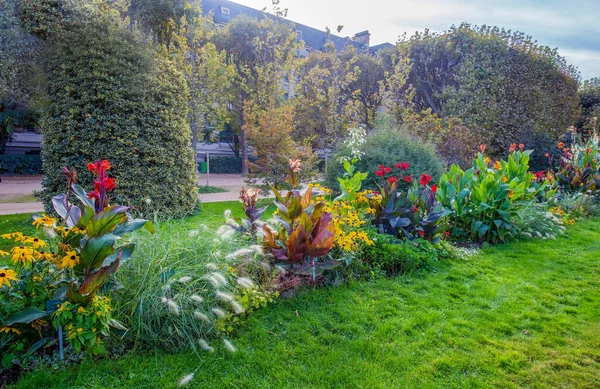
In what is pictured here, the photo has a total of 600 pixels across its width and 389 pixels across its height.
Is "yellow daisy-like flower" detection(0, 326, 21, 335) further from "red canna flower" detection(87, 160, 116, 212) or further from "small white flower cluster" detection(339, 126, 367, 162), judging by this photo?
"small white flower cluster" detection(339, 126, 367, 162)

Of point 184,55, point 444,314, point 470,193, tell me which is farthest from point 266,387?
point 184,55

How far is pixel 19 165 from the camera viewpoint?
15641 mm

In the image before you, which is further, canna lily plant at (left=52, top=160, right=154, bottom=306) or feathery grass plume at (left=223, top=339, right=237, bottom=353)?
feathery grass plume at (left=223, top=339, right=237, bottom=353)

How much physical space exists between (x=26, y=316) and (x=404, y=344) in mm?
2350

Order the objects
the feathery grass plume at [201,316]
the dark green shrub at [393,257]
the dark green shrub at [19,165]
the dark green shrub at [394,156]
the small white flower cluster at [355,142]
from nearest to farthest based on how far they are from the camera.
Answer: the feathery grass plume at [201,316] → the dark green shrub at [393,257] → the small white flower cluster at [355,142] → the dark green shrub at [394,156] → the dark green shrub at [19,165]

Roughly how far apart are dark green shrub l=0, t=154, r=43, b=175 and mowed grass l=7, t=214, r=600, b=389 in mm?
16750

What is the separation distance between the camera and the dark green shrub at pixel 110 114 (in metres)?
5.51

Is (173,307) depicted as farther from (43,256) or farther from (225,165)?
(225,165)

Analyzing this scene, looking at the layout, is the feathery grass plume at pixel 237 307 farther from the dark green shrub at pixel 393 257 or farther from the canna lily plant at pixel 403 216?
the canna lily plant at pixel 403 216

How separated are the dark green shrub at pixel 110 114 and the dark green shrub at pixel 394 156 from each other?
4.15 m

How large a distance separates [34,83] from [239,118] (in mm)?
10975

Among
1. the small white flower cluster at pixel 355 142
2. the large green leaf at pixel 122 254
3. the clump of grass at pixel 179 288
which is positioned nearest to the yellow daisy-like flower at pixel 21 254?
the large green leaf at pixel 122 254

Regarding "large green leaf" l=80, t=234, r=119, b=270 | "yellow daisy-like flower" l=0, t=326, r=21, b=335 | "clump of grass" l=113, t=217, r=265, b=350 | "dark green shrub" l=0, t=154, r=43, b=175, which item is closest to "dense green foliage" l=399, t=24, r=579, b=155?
"clump of grass" l=113, t=217, r=265, b=350

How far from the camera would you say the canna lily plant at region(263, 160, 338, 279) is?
3096 millimetres
